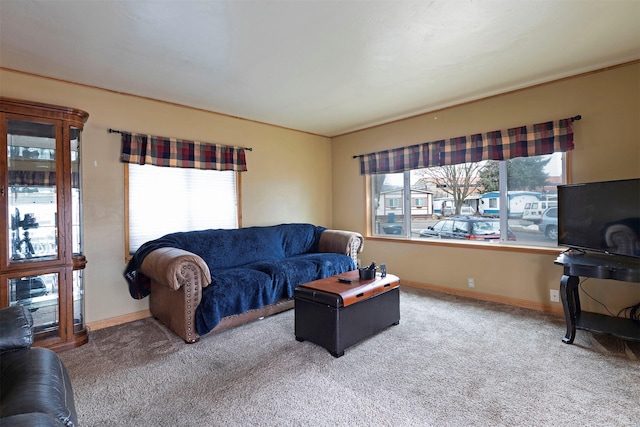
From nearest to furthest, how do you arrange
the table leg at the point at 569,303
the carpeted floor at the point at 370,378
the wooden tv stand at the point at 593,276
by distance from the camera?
the carpeted floor at the point at 370,378 < the wooden tv stand at the point at 593,276 < the table leg at the point at 569,303

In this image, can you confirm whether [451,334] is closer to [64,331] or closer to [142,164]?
[64,331]

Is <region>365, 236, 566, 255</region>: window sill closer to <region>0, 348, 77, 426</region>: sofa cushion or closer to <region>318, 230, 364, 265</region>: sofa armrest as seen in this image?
<region>318, 230, 364, 265</region>: sofa armrest

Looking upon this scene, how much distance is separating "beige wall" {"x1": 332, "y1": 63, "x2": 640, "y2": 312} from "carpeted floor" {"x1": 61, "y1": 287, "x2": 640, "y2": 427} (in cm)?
51

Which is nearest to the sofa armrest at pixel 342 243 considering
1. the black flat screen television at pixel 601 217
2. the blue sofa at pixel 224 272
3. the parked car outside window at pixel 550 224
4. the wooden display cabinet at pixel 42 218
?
the blue sofa at pixel 224 272

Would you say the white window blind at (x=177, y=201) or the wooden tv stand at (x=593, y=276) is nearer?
the wooden tv stand at (x=593, y=276)

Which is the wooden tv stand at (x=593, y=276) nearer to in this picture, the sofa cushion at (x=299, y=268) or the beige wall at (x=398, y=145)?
the beige wall at (x=398, y=145)

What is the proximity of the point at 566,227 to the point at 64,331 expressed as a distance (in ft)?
14.7

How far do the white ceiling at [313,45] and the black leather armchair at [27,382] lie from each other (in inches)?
73.8

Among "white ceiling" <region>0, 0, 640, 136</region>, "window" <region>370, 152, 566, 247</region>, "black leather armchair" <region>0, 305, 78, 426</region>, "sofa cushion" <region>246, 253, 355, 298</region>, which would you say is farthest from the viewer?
"window" <region>370, 152, 566, 247</region>

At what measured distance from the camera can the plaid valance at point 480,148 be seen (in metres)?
3.12

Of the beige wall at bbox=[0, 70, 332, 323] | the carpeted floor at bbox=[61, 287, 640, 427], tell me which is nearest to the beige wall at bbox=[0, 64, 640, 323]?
the beige wall at bbox=[0, 70, 332, 323]

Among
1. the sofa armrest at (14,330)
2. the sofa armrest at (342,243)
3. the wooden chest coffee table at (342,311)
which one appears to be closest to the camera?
the sofa armrest at (14,330)

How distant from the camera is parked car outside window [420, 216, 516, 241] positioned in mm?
3723

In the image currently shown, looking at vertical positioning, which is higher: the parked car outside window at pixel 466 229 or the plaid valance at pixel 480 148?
the plaid valance at pixel 480 148
